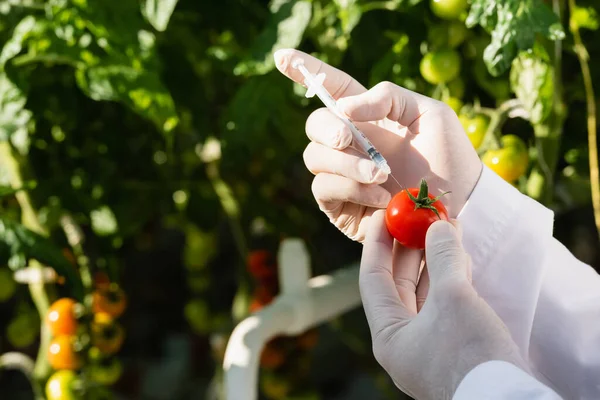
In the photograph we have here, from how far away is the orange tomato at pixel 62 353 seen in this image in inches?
49.6

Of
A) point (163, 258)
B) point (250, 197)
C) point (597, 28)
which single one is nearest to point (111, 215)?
point (250, 197)

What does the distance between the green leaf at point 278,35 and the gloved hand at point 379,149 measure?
118 millimetres

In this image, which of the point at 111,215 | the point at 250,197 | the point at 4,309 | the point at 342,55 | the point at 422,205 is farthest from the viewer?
the point at 4,309

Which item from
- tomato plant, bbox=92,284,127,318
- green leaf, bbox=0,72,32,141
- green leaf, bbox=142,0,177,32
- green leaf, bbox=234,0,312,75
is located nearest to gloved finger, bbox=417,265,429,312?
green leaf, bbox=234,0,312,75

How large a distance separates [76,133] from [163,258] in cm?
103

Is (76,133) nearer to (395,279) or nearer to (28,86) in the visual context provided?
(28,86)

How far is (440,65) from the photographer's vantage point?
985mm

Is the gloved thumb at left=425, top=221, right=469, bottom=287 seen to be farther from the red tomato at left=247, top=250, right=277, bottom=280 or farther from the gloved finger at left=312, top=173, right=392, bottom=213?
the red tomato at left=247, top=250, right=277, bottom=280

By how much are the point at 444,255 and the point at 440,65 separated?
0.35 m

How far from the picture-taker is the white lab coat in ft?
2.88

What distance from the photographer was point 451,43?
100cm

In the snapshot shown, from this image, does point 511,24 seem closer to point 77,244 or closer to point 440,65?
point 440,65

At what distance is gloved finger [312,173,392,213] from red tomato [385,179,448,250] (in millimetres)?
42

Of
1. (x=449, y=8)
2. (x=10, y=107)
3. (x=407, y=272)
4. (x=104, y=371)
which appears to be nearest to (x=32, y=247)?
(x=10, y=107)
